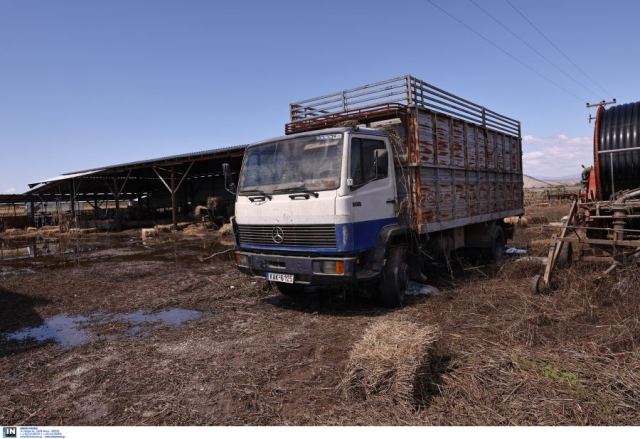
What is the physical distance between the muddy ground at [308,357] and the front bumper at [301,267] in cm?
61

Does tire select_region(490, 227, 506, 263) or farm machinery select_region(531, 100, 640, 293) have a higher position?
farm machinery select_region(531, 100, 640, 293)

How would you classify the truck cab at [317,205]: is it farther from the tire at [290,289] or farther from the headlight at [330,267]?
the tire at [290,289]

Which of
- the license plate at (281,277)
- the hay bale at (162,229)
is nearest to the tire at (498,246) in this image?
the license plate at (281,277)

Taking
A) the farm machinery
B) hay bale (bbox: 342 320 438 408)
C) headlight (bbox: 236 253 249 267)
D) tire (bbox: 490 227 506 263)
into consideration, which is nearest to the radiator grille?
headlight (bbox: 236 253 249 267)

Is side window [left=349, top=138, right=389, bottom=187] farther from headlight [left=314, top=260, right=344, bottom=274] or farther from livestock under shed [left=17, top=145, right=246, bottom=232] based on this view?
livestock under shed [left=17, top=145, right=246, bottom=232]

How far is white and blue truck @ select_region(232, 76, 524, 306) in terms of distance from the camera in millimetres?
5820

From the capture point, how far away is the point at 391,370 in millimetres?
3414

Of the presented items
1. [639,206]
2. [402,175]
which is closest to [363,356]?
[402,175]

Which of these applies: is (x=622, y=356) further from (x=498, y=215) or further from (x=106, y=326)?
(x=498, y=215)

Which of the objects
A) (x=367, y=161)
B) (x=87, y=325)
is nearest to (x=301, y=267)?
(x=367, y=161)

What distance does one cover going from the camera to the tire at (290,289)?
7383mm

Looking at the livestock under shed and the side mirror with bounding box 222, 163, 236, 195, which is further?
the livestock under shed

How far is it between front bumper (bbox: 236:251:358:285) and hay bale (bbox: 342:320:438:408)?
1953mm

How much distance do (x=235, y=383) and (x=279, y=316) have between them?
2.34 metres
